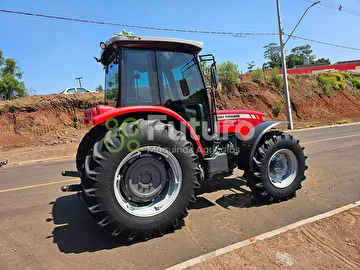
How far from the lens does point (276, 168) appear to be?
15.1 ft

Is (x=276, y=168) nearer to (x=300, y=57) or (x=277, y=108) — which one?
(x=277, y=108)

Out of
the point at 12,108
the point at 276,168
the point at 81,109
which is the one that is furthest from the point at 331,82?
the point at 12,108

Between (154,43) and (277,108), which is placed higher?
(154,43)

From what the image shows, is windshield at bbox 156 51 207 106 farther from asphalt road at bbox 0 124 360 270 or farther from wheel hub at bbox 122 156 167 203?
asphalt road at bbox 0 124 360 270

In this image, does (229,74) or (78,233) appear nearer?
(78,233)

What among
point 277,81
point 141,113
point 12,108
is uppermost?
point 277,81

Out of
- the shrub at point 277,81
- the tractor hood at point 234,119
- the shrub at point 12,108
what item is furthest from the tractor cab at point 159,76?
the shrub at point 277,81

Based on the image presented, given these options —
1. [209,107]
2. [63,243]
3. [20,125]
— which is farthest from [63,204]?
[20,125]

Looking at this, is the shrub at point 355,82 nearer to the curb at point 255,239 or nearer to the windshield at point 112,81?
the curb at point 255,239

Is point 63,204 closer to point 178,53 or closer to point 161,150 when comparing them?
point 161,150

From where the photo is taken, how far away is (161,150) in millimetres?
3496

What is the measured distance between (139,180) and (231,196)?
199 centimetres

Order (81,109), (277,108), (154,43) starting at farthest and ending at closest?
(277,108), (81,109), (154,43)

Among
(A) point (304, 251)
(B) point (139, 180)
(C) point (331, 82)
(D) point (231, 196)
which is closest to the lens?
(A) point (304, 251)
